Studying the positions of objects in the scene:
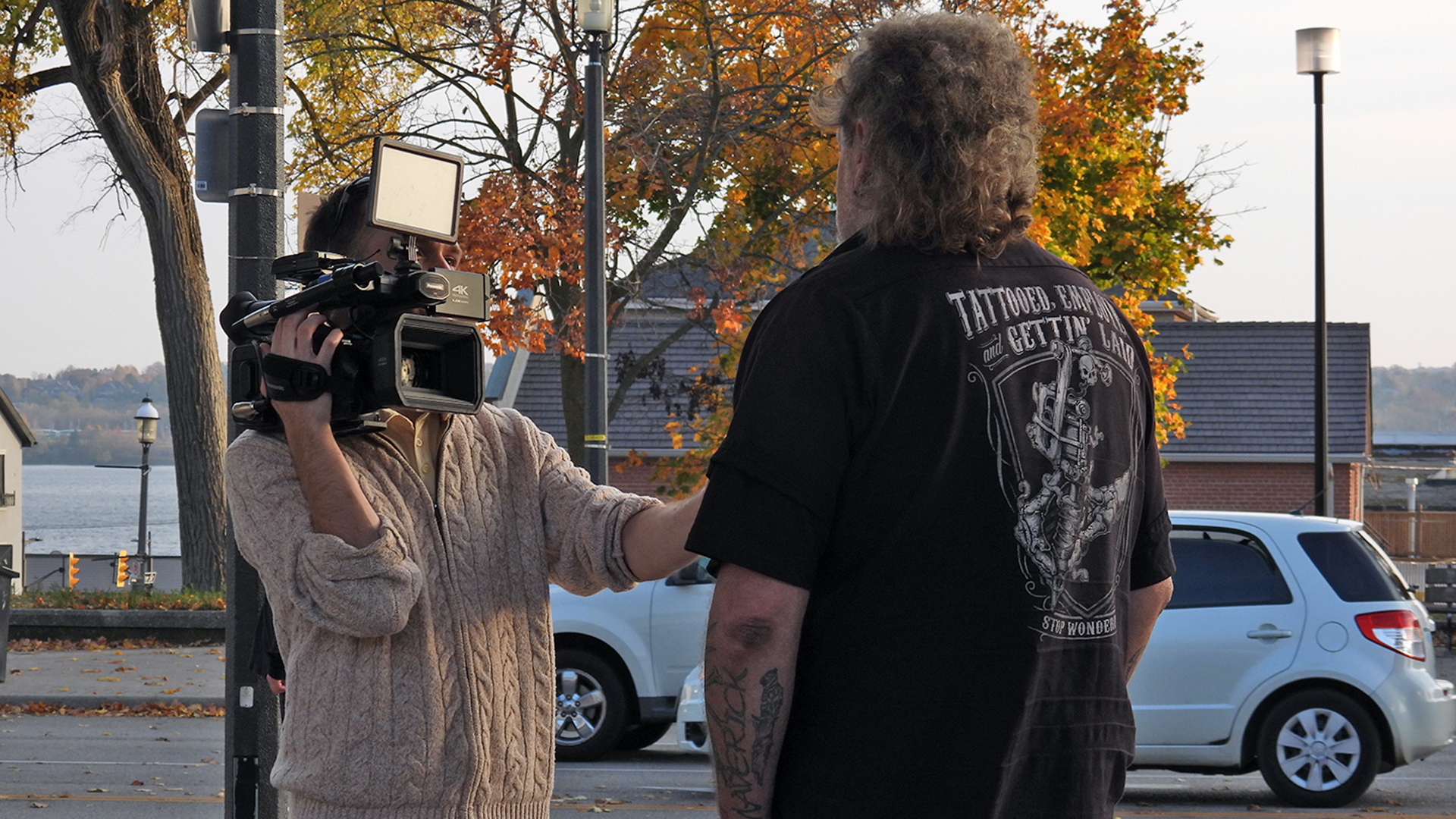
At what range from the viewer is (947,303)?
79.7 inches

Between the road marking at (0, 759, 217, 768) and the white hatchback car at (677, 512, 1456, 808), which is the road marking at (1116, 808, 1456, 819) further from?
the road marking at (0, 759, 217, 768)

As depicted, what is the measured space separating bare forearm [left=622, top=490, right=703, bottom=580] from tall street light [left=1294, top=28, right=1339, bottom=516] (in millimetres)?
15783

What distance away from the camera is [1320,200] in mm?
17453

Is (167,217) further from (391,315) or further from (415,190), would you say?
(391,315)

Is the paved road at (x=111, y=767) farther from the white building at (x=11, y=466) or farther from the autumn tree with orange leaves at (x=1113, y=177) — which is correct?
the white building at (x=11, y=466)

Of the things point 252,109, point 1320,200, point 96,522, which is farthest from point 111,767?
point 96,522

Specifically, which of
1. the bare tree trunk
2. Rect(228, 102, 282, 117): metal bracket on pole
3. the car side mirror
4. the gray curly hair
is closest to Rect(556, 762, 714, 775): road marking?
the car side mirror

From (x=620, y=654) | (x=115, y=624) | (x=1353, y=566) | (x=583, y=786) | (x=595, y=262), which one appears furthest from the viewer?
(x=115, y=624)

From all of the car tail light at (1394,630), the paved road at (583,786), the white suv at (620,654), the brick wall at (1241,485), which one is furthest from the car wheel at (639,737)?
the brick wall at (1241,485)

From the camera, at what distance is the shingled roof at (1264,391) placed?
2845cm

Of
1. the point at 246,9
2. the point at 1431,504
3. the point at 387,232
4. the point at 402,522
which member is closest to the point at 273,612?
the point at 402,522

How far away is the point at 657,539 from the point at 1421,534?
24.9 metres

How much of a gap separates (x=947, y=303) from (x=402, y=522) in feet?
3.53

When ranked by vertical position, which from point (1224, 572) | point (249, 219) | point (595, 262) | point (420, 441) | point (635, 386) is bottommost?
point (1224, 572)
